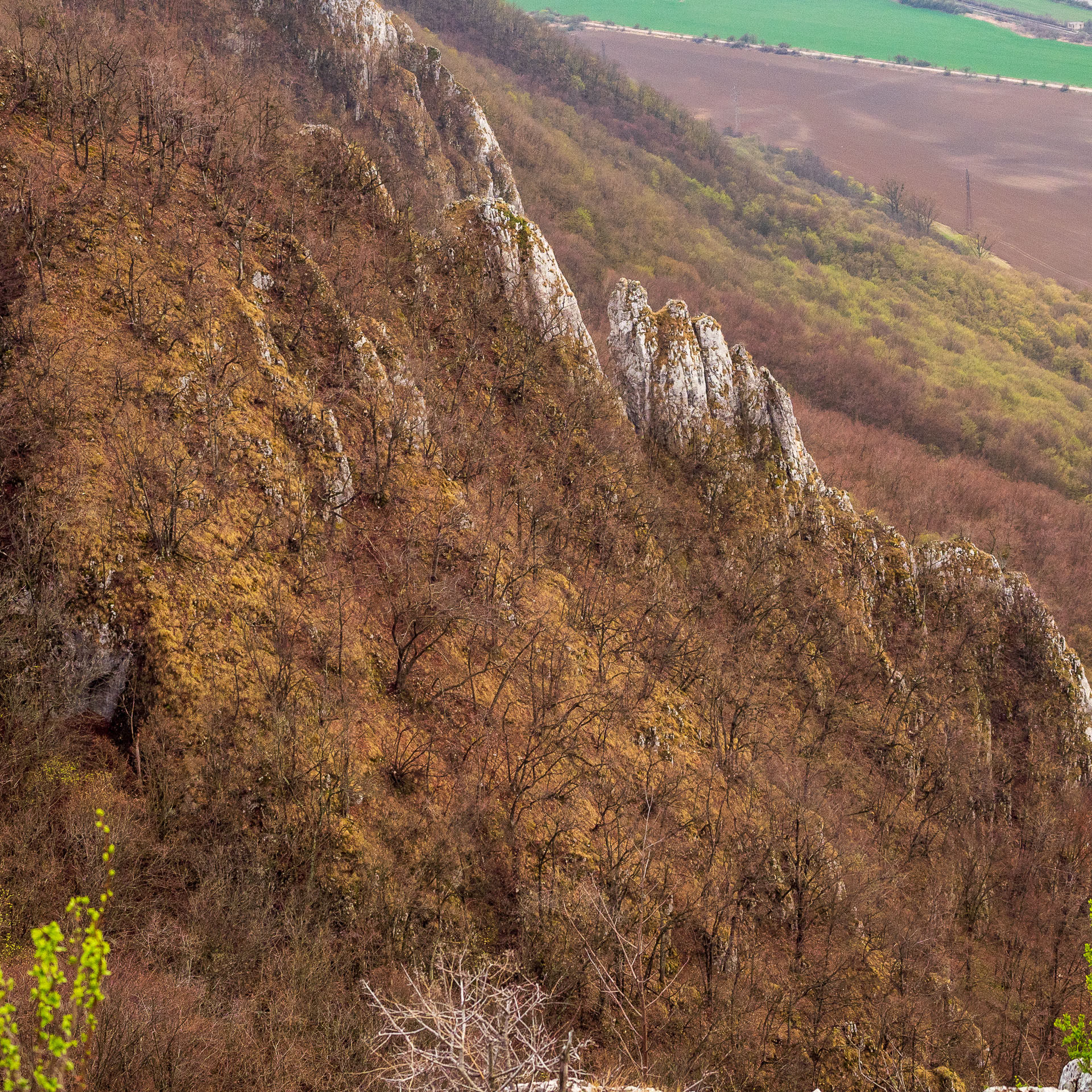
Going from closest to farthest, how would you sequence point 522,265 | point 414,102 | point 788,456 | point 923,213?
1. point 522,265
2. point 788,456
3. point 414,102
4. point 923,213

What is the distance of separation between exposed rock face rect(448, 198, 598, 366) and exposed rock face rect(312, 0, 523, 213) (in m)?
44.4

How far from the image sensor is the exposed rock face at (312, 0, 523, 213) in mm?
83938

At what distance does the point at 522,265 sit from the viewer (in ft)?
124

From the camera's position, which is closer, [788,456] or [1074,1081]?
[1074,1081]

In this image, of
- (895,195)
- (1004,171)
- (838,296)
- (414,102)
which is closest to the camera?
(414,102)

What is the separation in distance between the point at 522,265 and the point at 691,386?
1131cm

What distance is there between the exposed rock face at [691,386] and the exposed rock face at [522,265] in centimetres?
413

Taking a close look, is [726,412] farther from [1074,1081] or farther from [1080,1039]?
[1080,1039]

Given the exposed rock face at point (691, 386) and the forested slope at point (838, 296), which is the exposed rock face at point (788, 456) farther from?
the forested slope at point (838, 296)

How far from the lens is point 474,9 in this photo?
166 metres

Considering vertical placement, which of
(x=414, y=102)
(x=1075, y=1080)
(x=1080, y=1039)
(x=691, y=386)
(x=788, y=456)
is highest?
(x=414, y=102)

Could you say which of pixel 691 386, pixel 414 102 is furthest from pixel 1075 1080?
pixel 414 102

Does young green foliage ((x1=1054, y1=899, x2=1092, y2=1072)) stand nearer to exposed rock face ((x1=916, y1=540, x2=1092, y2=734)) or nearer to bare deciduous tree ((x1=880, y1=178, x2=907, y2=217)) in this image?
exposed rock face ((x1=916, y1=540, x2=1092, y2=734))

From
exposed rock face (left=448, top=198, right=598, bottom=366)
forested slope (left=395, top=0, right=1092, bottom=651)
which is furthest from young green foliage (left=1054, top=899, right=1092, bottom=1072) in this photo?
forested slope (left=395, top=0, right=1092, bottom=651)
